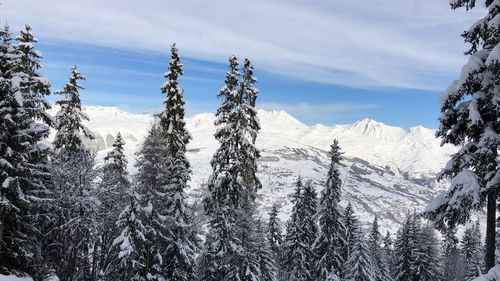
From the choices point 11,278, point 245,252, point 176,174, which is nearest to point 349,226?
point 245,252

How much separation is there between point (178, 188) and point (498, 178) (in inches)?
930

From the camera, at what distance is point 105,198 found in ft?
109

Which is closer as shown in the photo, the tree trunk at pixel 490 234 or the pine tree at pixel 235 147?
the tree trunk at pixel 490 234

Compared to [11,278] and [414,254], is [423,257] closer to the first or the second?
[414,254]

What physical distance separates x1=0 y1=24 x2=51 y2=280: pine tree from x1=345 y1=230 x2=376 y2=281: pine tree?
33.1m

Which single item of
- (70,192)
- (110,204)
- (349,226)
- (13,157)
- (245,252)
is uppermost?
(13,157)

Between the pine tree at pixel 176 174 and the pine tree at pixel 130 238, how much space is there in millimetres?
2782

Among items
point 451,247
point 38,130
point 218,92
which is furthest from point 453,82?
point 451,247

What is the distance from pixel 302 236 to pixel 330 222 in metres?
5.50

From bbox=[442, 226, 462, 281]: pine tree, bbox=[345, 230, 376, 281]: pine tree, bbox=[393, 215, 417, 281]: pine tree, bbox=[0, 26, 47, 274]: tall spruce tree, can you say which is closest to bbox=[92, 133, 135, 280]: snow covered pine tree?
bbox=[0, 26, 47, 274]: tall spruce tree

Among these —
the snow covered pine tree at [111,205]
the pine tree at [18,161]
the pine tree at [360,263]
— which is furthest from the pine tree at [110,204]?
the pine tree at [360,263]

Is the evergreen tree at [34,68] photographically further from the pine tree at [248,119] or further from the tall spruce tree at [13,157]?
the pine tree at [248,119]

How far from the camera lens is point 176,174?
3103 centimetres

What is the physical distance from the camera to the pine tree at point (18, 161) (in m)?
22.4
